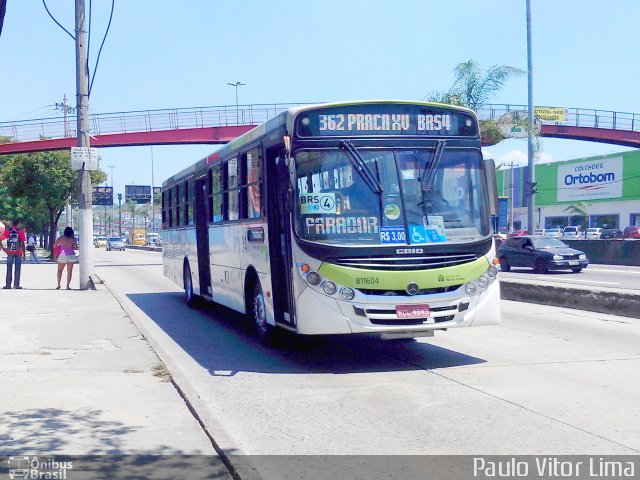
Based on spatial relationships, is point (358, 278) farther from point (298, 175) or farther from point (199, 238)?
point (199, 238)

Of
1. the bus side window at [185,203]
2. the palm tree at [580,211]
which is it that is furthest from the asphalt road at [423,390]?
the palm tree at [580,211]

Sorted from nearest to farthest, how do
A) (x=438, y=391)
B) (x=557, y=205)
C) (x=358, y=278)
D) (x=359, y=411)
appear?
1. (x=359, y=411)
2. (x=438, y=391)
3. (x=358, y=278)
4. (x=557, y=205)

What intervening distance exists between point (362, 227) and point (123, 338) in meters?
4.64

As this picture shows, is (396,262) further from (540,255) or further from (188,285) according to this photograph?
(540,255)

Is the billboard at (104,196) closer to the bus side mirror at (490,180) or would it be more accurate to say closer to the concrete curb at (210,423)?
the concrete curb at (210,423)

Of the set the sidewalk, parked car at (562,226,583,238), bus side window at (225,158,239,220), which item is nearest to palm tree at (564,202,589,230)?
parked car at (562,226,583,238)

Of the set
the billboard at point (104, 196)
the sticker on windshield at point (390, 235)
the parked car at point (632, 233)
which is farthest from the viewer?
the billboard at point (104, 196)

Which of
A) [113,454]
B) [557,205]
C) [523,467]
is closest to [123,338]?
[113,454]

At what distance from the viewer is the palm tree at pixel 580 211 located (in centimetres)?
6525

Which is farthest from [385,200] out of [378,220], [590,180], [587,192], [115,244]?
[115,244]

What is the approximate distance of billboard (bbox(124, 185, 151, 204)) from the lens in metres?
98.0

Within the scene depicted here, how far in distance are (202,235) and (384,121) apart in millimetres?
6264

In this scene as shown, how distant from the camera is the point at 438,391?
7.63m

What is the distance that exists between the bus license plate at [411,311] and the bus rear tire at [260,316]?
2.18 metres
